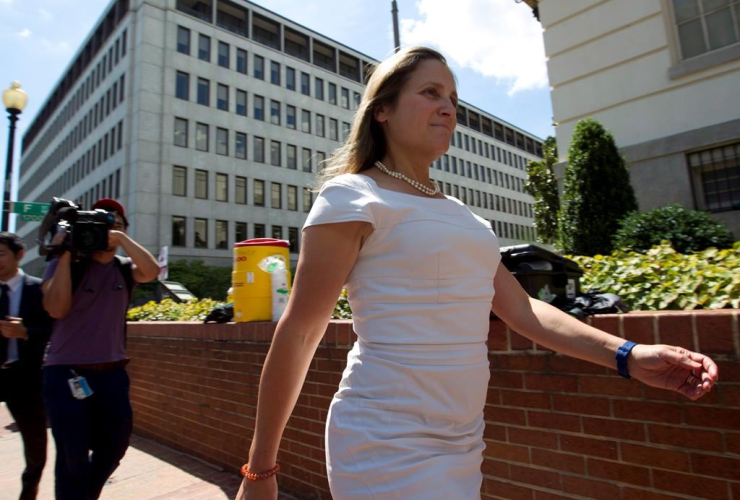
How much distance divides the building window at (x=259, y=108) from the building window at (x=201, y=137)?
202 inches

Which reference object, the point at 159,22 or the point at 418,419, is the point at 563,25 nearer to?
the point at 418,419

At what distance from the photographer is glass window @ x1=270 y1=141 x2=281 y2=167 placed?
4525 centimetres

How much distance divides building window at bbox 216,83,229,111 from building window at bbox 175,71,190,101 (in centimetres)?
262

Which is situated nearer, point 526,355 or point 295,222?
point 526,355

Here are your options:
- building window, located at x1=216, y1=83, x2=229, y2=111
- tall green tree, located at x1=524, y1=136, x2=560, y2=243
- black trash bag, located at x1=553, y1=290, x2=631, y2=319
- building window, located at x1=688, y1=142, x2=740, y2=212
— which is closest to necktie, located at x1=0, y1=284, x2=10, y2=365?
black trash bag, located at x1=553, y1=290, x2=631, y2=319

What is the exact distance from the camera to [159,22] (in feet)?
129

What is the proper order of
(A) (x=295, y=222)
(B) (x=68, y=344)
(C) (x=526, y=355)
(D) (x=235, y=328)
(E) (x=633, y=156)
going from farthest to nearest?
1. (A) (x=295, y=222)
2. (E) (x=633, y=156)
3. (D) (x=235, y=328)
4. (B) (x=68, y=344)
5. (C) (x=526, y=355)

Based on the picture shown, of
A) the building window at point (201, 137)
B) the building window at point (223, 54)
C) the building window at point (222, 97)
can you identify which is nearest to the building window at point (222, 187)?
the building window at point (201, 137)

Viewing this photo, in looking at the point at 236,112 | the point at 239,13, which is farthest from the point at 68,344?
the point at 239,13

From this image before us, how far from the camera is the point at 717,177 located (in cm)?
846

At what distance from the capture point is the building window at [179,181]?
38.7 metres

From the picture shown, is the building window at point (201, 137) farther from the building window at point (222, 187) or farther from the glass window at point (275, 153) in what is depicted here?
the glass window at point (275, 153)

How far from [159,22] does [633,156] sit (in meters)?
40.5

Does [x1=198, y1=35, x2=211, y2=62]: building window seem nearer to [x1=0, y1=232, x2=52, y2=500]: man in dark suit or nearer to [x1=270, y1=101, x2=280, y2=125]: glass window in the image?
[x1=270, y1=101, x2=280, y2=125]: glass window
